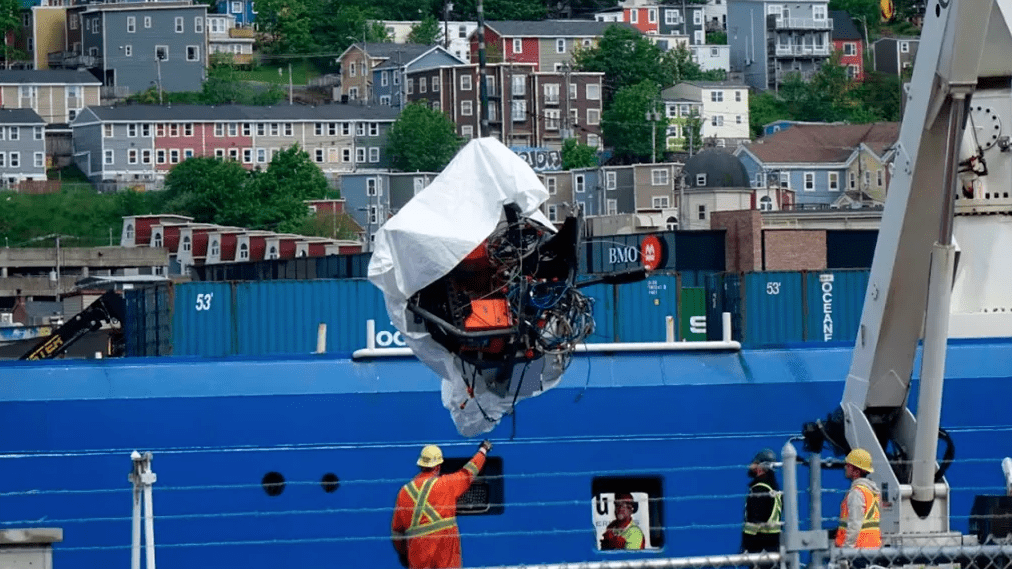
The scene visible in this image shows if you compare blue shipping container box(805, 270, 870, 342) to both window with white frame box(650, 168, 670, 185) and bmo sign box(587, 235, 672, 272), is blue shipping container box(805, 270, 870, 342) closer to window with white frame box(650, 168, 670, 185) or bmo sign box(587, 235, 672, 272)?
bmo sign box(587, 235, 672, 272)

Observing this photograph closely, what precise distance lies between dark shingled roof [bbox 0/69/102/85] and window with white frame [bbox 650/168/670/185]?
57853 mm

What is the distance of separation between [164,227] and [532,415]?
10585 centimetres

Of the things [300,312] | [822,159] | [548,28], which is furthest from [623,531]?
[548,28]

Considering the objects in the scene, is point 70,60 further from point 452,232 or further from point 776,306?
point 452,232

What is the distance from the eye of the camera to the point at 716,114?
172750 mm

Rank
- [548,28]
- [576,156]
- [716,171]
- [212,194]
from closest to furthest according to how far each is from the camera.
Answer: [716,171], [212,194], [576,156], [548,28]

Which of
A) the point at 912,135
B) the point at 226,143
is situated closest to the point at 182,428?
the point at 912,135

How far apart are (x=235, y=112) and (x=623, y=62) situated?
118 feet

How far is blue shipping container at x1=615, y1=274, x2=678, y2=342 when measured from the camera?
1297 inches

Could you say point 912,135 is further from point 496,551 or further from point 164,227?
point 164,227

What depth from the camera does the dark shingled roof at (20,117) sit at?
532 ft

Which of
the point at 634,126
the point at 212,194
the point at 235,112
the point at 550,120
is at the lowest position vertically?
the point at 212,194

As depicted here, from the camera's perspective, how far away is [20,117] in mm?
163250

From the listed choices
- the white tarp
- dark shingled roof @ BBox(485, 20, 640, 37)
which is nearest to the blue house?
dark shingled roof @ BBox(485, 20, 640, 37)
